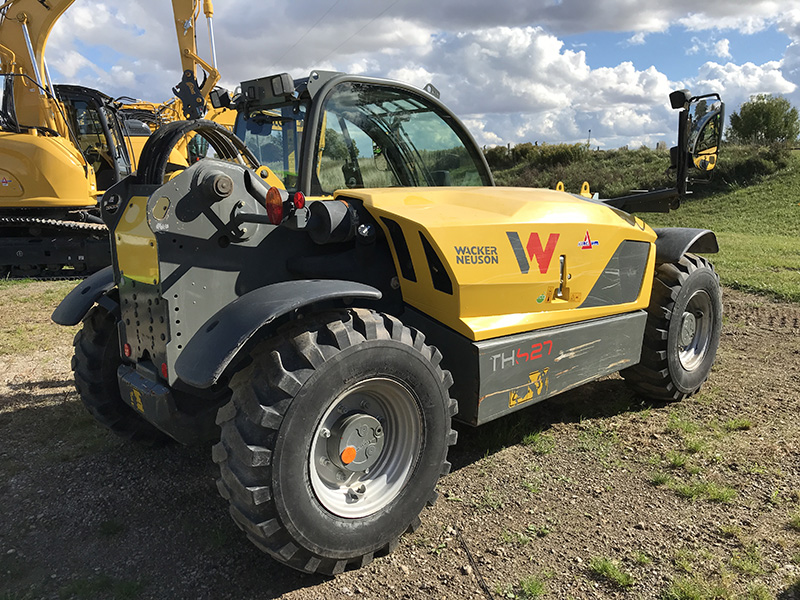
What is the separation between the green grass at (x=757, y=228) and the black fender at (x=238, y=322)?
7.67 m

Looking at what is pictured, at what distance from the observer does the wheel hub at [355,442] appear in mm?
2891

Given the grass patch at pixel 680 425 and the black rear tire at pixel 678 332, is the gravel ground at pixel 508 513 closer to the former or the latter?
the grass patch at pixel 680 425

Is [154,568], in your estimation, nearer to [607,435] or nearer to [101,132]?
[607,435]

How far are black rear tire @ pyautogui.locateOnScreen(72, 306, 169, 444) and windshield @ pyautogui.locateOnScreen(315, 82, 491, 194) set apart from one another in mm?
1715

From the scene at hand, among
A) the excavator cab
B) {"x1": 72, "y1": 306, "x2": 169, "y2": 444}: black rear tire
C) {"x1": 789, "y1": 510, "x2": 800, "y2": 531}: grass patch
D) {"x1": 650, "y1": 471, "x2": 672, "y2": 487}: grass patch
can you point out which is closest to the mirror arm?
{"x1": 650, "y1": 471, "x2": 672, "y2": 487}: grass patch

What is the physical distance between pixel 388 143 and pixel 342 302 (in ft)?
4.42

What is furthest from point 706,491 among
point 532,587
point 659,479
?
point 532,587

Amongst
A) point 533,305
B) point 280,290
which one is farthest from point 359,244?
point 533,305

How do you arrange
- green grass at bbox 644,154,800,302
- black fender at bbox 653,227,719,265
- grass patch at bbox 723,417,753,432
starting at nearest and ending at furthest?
grass patch at bbox 723,417,753,432
black fender at bbox 653,227,719,265
green grass at bbox 644,154,800,302

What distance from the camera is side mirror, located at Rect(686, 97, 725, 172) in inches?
165

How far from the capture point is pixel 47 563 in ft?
9.87

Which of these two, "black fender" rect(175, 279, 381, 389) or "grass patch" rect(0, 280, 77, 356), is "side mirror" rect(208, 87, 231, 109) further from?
"grass patch" rect(0, 280, 77, 356)

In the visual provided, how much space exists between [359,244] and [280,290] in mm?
675

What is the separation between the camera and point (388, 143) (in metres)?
3.97
